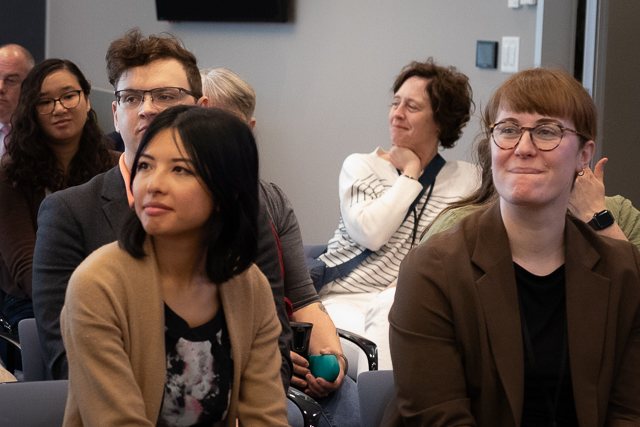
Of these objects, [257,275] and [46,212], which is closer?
[257,275]

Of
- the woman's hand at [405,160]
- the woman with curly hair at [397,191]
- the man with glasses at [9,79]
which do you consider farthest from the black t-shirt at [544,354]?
the man with glasses at [9,79]

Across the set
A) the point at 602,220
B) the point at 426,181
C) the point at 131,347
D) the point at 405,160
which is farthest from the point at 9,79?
the point at 602,220

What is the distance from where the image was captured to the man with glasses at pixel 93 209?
1.59m

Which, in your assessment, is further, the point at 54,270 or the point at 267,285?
the point at 54,270

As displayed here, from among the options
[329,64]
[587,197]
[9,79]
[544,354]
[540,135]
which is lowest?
[544,354]

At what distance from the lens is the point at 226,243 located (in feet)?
4.17

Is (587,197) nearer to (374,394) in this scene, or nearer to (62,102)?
(374,394)

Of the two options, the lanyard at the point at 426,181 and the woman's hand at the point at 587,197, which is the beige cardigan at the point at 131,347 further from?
the lanyard at the point at 426,181

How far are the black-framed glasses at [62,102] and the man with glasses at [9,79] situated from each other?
1.02m

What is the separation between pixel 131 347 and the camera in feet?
3.86

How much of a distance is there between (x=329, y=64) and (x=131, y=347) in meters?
3.55

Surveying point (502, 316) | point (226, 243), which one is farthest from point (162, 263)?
point (502, 316)

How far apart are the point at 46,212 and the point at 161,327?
0.61m

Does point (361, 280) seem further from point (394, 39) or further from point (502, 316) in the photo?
point (394, 39)
